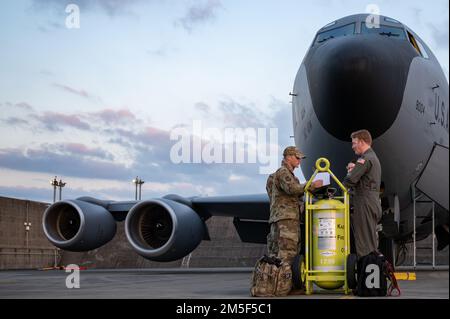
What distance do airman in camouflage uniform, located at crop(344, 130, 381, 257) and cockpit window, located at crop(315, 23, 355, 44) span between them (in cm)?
375

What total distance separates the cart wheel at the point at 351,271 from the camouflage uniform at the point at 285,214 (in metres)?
0.66

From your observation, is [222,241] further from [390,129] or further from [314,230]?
[314,230]

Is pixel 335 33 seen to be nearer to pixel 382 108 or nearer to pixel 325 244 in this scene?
pixel 382 108

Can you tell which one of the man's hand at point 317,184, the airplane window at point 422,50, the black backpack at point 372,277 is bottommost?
the black backpack at point 372,277

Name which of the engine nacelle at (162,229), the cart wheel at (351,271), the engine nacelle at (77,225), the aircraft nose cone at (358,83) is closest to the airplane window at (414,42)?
the aircraft nose cone at (358,83)

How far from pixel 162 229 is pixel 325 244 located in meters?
7.56

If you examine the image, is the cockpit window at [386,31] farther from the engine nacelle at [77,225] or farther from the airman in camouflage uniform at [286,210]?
the engine nacelle at [77,225]

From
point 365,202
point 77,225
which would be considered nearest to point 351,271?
point 365,202

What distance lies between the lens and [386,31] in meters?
9.27

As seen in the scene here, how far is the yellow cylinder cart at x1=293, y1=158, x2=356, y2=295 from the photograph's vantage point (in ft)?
19.3

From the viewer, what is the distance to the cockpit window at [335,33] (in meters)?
9.27

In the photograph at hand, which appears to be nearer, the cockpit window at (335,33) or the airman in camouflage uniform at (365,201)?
the airman in camouflage uniform at (365,201)
